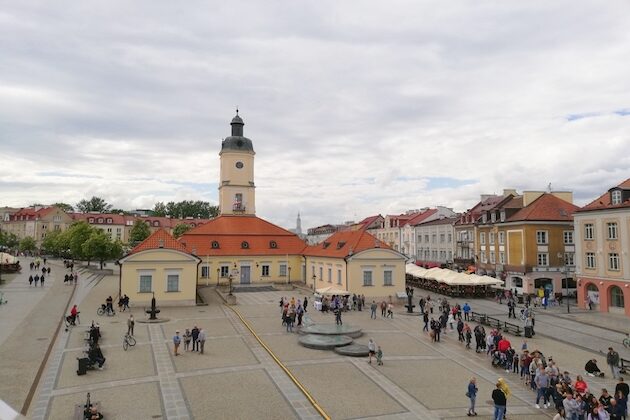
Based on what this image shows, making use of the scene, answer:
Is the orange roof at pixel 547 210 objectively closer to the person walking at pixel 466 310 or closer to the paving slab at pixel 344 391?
the person walking at pixel 466 310

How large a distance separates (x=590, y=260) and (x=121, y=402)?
39.1m

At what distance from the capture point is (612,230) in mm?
38188

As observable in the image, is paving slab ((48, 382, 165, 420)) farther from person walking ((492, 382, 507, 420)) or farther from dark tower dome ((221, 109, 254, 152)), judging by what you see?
dark tower dome ((221, 109, 254, 152))

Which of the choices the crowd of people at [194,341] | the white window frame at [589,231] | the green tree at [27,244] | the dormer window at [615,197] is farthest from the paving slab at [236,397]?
the green tree at [27,244]

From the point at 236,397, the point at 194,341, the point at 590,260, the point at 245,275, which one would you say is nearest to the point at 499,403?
the point at 236,397

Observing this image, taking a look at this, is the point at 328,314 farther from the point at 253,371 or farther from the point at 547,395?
the point at 547,395

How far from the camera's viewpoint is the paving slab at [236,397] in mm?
15000

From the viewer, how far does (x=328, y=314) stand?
35.6 metres

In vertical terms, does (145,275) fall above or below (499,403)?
above

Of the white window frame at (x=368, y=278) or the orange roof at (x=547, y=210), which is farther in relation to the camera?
the orange roof at (x=547, y=210)

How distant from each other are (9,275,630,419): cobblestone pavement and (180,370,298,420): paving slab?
3cm

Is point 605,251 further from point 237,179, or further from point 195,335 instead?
point 237,179

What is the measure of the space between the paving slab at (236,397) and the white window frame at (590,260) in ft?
109

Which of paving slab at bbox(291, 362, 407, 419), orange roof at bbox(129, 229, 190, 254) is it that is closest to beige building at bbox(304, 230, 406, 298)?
orange roof at bbox(129, 229, 190, 254)
